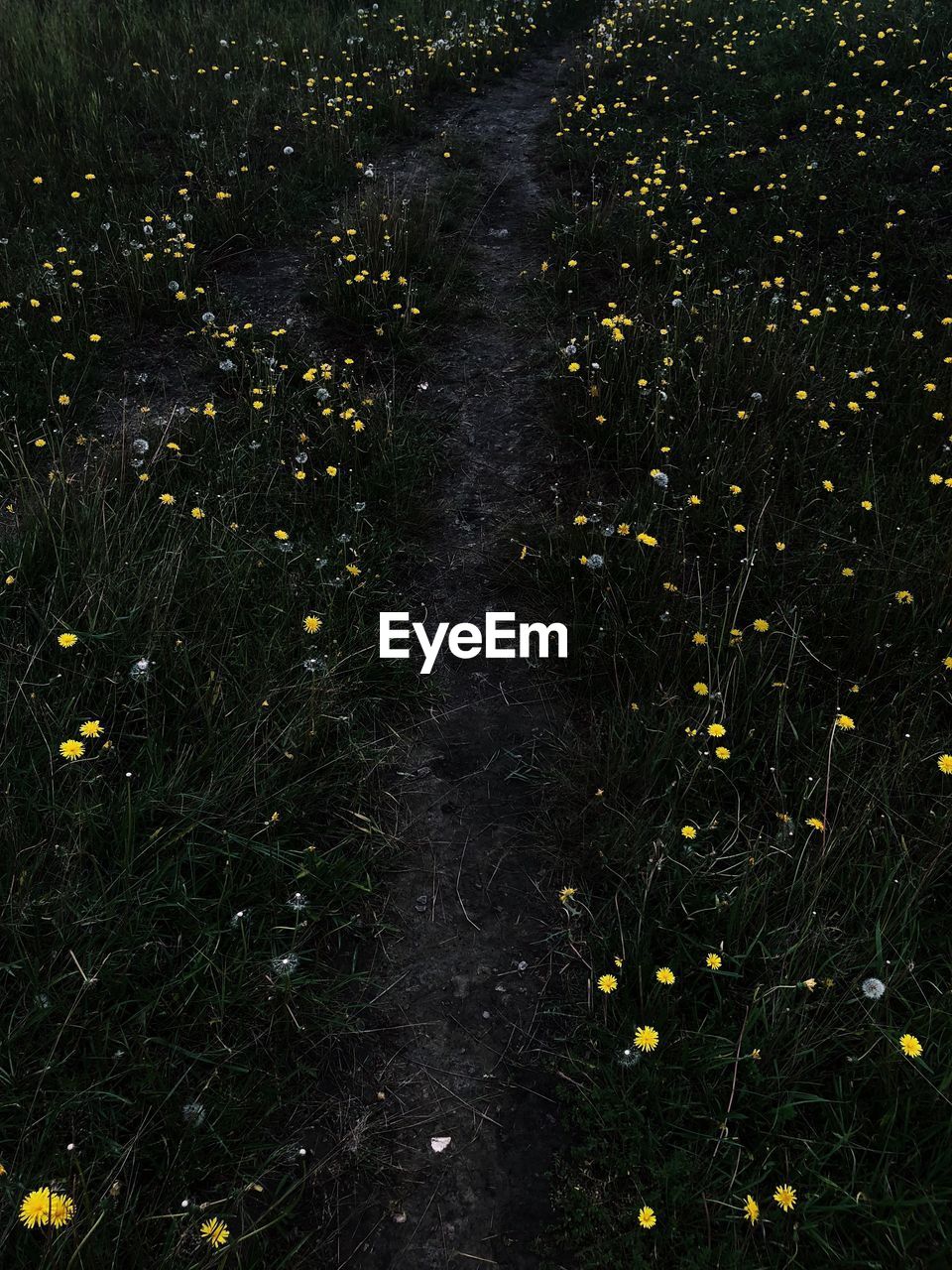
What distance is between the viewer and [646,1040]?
244cm

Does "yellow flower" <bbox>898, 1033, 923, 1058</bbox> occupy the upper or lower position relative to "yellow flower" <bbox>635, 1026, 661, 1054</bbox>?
upper

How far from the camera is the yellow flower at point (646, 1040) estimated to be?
243cm

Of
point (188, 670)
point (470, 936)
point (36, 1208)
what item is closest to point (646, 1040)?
point (470, 936)

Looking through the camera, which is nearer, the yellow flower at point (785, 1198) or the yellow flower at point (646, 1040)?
the yellow flower at point (785, 1198)

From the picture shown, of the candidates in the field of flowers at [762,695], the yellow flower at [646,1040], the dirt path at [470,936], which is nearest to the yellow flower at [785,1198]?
the field of flowers at [762,695]

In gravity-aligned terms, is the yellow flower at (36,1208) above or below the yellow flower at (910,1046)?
above

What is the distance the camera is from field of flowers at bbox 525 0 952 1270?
2.27 meters

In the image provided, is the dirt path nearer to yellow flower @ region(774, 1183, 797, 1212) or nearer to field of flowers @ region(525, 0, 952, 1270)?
field of flowers @ region(525, 0, 952, 1270)

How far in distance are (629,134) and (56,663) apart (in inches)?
314

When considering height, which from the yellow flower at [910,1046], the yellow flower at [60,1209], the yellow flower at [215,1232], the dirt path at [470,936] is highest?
the yellow flower at [60,1209]

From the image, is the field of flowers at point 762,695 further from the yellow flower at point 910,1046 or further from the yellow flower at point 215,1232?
the yellow flower at point 215,1232

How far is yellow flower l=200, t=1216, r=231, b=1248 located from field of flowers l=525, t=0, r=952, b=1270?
93 cm

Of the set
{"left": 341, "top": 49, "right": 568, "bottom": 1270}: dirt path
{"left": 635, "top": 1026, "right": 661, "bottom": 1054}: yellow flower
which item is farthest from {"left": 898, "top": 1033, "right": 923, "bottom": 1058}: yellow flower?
{"left": 341, "top": 49, "right": 568, "bottom": 1270}: dirt path

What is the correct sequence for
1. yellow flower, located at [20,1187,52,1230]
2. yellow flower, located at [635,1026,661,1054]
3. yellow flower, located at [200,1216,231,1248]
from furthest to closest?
1. yellow flower, located at [635,1026,661,1054]
2. yellow flower, located at [200,1216,231,1248]
3. yellow flower, located at [20,1187,52,1230]
